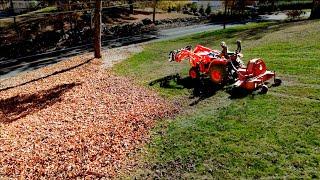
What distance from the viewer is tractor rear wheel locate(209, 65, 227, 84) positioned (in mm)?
16031

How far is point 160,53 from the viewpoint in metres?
25.6

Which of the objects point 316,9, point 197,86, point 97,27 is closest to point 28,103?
point 197,86

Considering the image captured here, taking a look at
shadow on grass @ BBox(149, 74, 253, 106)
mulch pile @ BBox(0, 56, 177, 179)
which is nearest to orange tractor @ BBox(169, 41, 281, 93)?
shadow on grass @ BBox(149, 74, 253, 106)

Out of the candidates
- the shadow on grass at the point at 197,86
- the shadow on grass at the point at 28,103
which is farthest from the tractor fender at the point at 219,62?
the shadow on grass at the point at 28,103

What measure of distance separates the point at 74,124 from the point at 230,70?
22.1 ft

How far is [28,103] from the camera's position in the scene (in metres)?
17.8

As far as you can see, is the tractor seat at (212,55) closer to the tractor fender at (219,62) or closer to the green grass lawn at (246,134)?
the tractor fender at (219,62)

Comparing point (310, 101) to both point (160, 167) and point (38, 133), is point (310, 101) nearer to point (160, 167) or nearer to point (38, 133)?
point (160, 167)

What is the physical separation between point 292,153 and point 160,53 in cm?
1595

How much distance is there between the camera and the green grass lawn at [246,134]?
10.4 metres

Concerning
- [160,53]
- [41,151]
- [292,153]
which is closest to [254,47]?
[160,53]

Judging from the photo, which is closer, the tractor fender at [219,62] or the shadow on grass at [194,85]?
the shadow on grass at [194,85]

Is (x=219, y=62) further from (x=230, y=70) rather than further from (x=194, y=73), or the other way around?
(x=194, y=73)

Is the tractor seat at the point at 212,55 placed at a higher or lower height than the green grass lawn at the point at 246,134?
higher
